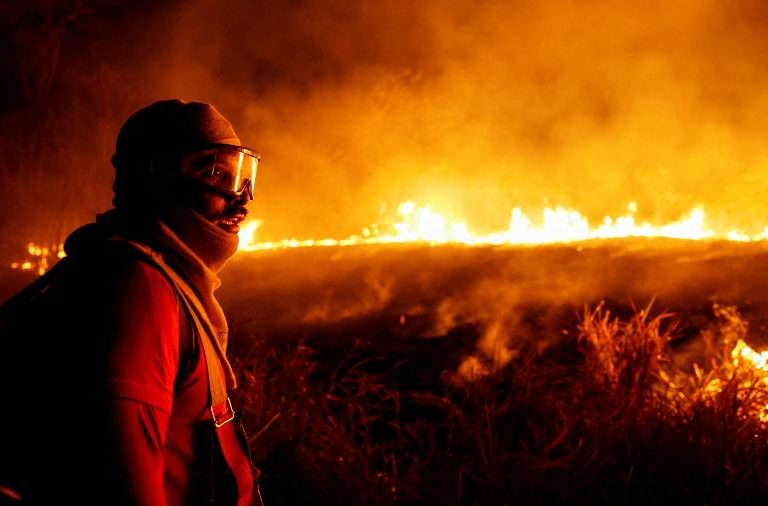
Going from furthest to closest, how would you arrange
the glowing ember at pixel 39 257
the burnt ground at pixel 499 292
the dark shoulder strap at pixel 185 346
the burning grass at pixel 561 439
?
the glowing ember at pixel 39 257
the burnt ground at pixel 499 292
the burning grass at pixel 561 439
the dark shoulder strap at pixel 185 346

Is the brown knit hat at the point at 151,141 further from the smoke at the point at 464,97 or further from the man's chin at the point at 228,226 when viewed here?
the smoke at the point at 464,97

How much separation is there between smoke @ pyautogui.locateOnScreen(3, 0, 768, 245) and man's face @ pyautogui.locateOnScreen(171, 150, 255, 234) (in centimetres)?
916

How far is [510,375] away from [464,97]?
7.96m

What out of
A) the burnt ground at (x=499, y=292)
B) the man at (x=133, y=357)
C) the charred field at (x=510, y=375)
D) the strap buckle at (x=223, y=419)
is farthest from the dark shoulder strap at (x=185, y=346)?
the burnt ground at (x=499, y=292)

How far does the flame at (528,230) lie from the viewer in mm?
7930

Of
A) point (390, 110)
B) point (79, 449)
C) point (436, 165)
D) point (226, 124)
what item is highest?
point (390, 110)

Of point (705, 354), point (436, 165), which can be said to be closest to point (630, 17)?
point (436, 165)

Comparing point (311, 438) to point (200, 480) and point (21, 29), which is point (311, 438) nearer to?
point (200, 480)

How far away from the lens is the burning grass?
376 cm

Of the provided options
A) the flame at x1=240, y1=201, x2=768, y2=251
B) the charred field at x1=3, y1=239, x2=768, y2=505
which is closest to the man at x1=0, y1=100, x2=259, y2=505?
the charred field at x1=3, y1=239, x2=768, y2=505

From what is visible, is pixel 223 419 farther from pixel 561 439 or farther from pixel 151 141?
pixel 561 439

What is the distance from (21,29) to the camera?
15070 millimetres

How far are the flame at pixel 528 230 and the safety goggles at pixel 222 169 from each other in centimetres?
585

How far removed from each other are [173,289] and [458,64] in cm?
1122
